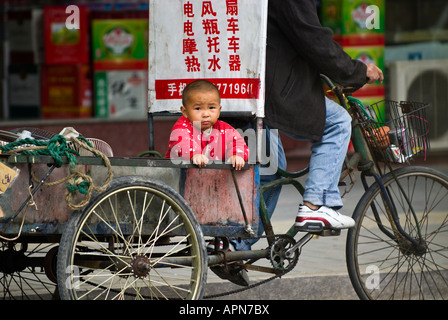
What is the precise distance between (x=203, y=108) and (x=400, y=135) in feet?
3.87

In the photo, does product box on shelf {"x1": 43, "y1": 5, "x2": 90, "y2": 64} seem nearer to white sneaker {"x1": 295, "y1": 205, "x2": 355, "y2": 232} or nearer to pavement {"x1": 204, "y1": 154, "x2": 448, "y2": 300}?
pavement {"x1": 204, "y1": 154, "x2": 448, "y2": 300}

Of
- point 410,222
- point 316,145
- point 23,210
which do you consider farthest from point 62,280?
point 410,222

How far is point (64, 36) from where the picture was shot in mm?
9719

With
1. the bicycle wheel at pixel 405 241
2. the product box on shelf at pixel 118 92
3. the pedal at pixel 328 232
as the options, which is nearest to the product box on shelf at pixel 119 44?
the product box on shelf at pixel 118 92

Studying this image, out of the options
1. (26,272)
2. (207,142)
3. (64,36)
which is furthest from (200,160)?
(64,36)

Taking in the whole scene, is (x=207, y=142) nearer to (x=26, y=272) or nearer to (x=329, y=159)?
A: (x=329, y=159)

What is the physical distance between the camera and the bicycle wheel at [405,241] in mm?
4750

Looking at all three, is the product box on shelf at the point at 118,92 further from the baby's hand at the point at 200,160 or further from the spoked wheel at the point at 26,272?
the baby's hand at the point at 200,160

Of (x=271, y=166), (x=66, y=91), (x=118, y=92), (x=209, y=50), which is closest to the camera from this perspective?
(x=209, y=50)

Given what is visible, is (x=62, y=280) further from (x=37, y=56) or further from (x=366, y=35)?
(x=366, y=35)

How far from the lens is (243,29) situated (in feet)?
14.4

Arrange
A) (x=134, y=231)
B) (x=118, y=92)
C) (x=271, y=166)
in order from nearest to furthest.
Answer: (x=134, y=231) → (x=271, y=166) → (x=118, y=92)

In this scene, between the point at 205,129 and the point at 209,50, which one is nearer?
the point at 205,129

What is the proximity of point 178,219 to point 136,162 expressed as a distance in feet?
1.06
